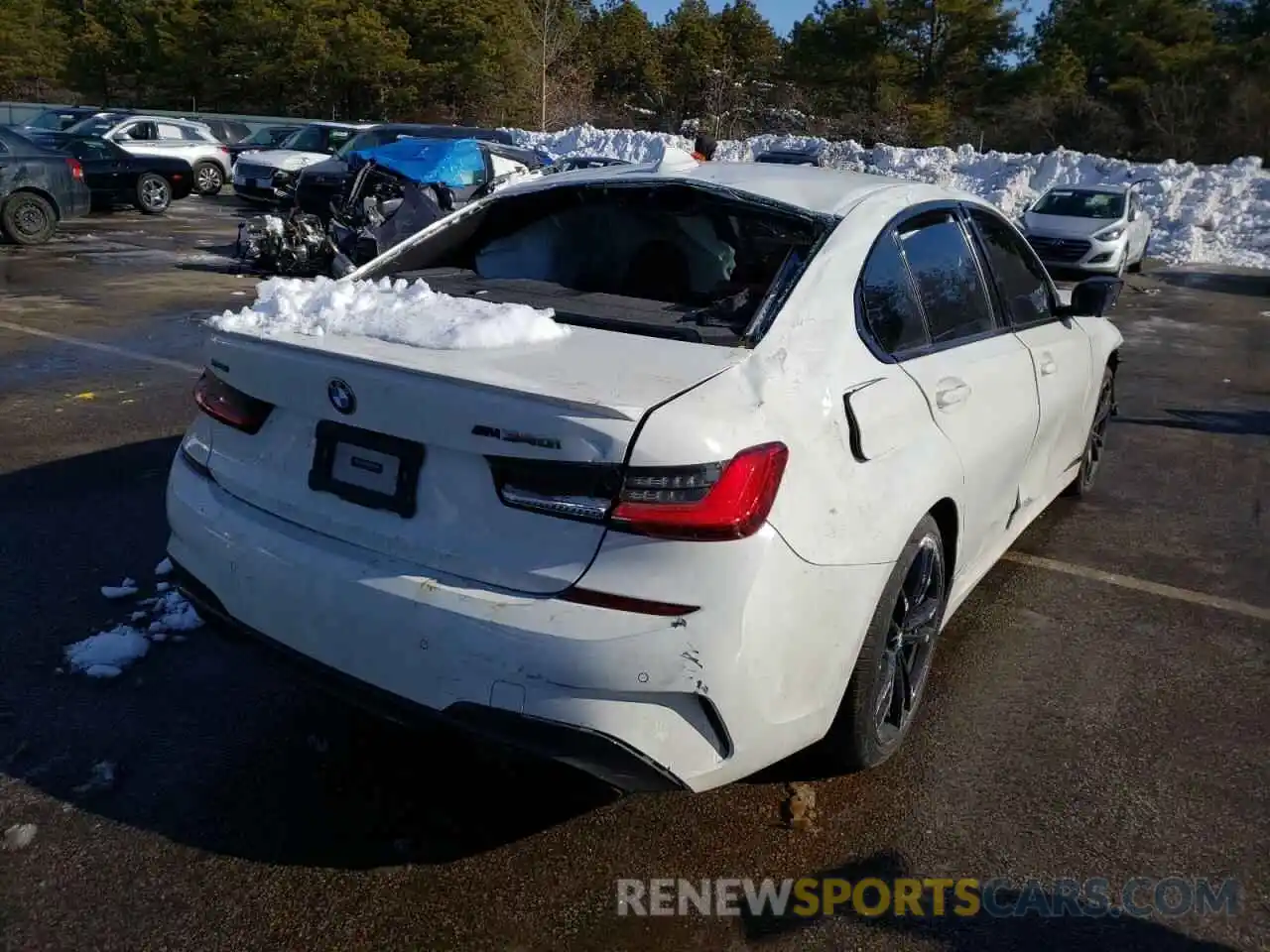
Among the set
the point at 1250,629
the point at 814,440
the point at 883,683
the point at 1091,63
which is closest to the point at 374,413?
the point at 814,440

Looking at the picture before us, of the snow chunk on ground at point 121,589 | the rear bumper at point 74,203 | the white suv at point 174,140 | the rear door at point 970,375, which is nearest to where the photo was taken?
the rear door at point 970,375

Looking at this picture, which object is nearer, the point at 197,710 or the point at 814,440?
the point at 814,440

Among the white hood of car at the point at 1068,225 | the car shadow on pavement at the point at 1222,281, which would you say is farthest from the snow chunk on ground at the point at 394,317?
the white hood of car at the point at 1068,225

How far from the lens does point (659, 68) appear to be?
58.9 meters

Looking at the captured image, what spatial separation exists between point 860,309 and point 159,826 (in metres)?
2.31

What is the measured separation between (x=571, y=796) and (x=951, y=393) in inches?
63.8

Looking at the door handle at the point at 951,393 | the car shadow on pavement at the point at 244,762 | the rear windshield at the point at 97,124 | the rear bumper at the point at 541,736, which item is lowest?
the car shadow on pavement at the point at 244,762

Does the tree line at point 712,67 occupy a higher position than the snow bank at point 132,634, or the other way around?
the tree line at point 712,67

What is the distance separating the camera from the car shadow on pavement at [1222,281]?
17094mm

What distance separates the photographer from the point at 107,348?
837cm

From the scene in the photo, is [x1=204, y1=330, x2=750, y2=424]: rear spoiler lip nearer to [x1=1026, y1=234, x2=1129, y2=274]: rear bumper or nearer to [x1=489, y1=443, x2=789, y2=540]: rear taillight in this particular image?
[x1=489, y1=443, x2=789, y2=540]: rear taillight

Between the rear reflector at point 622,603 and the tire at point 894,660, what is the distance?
2.29 ft

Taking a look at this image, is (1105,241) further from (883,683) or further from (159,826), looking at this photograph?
(159,826)

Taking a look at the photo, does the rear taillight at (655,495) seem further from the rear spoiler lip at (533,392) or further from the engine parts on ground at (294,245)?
the engine parts on ground at (294,245)
